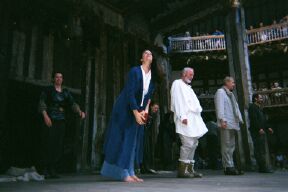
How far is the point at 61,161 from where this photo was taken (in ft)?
20.9

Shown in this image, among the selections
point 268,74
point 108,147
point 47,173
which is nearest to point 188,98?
point 108,147

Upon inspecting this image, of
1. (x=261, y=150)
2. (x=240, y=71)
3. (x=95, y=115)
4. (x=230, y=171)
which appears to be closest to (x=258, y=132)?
(x=261, y=150)

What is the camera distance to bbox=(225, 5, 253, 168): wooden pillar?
7.27m

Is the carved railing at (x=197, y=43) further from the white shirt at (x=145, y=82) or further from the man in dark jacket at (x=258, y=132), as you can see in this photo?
the white shirt at (x=145, y=82)

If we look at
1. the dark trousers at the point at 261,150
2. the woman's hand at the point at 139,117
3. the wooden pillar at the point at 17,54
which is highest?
the wooden pillar at the point at 17,54

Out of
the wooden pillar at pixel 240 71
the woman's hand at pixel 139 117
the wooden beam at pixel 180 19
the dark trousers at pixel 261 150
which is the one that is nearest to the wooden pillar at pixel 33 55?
the woman's hand at pixel 139 117

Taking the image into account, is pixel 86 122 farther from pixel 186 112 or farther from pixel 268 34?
pixel 268 34

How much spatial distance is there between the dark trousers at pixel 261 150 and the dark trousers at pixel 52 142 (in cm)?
440

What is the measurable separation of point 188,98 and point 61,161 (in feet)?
10.5

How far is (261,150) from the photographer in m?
6.79

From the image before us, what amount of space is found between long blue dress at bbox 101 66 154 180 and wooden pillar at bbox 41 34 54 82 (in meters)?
2.95

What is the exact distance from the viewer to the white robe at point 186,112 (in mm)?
4672

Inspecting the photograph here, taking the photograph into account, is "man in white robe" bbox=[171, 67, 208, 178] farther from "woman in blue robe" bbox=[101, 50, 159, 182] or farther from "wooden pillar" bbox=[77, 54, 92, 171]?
"wooden pillar" bbox=[77, 54, 92, 171]

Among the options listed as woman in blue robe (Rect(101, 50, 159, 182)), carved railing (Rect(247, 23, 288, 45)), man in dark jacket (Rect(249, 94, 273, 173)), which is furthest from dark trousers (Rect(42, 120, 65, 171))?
carved railing (Rect(247, 23, 288, 45))
